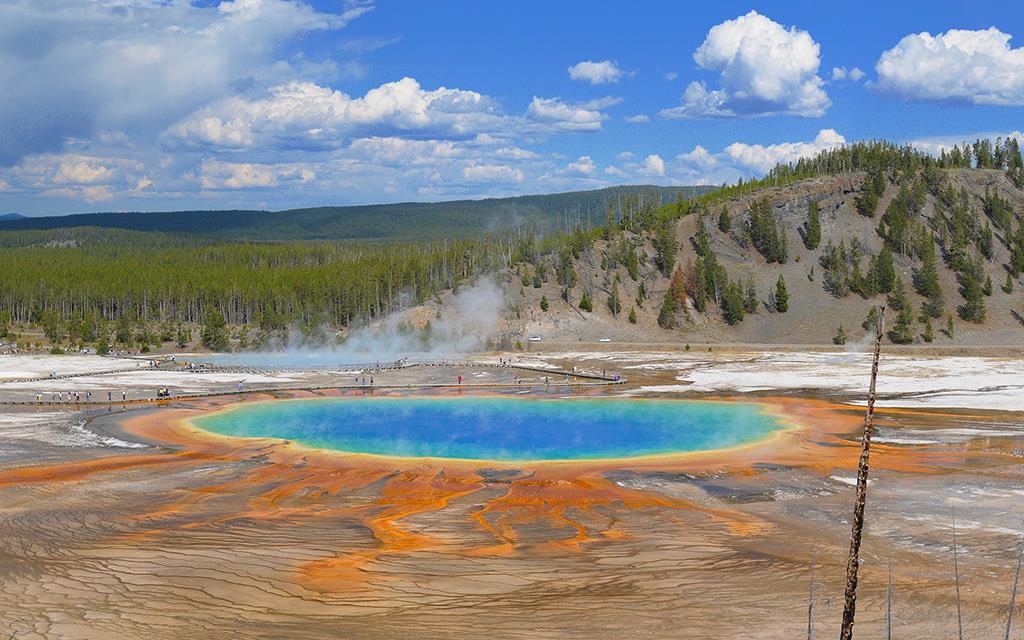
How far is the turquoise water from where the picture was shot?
1607 inches

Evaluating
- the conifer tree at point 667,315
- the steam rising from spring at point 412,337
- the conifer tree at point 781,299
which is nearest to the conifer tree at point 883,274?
the conifer tree at point 781,299

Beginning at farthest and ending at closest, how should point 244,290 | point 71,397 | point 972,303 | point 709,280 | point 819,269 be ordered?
point 244,290 < point 819,269 < point 709,280 < point 972,303 < point 71,397

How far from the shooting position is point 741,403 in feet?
179

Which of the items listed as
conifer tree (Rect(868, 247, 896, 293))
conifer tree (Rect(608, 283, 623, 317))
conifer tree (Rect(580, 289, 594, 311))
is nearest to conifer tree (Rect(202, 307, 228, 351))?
conifer tree (Rect(580, 289, 594, 311))

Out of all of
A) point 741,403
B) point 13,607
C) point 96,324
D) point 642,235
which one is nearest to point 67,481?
point 13,607

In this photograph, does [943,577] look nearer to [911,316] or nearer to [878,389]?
[878,389]

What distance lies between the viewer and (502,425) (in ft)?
158

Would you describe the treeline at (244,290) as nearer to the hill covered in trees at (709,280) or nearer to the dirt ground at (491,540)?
the hill covered in trees at (709,280)

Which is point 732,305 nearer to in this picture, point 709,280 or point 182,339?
point 709,280

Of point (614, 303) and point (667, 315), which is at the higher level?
point (614, 303)

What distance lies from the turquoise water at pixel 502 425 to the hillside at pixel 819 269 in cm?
4300

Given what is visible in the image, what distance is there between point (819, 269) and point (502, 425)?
7820 cm

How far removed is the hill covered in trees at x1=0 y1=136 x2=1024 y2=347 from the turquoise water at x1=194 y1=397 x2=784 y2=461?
39744 mm

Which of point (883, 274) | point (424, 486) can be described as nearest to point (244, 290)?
point (883, 274)
